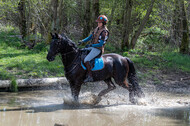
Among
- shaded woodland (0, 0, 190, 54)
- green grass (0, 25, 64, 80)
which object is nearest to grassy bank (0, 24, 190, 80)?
green grass (0, 25, 64, 80)

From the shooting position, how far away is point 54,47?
702 centimetres

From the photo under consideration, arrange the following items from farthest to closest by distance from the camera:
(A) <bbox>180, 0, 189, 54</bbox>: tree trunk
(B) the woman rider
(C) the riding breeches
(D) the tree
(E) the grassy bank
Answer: (A) <bbox>180, 0, 189, 54</bbox>: tree trunk < (D) the tree < (E) the grassy bank < (C) the riding breeches < (B) the woman rider

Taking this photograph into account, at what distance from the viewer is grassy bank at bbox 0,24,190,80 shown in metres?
10.9

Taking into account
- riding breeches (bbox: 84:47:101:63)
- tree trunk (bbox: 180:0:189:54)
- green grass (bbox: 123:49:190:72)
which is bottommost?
green grass (bbox: 123:49:190:72)

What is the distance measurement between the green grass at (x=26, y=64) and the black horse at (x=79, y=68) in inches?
141

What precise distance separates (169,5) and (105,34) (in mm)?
9777

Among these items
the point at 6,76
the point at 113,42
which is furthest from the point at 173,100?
the point at 113,42

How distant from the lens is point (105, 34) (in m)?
7.30

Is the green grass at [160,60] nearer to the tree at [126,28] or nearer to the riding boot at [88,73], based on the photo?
the tree at [126,28]

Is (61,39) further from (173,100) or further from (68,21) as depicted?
(68,21)

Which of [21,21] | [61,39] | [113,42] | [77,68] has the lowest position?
[113,42]

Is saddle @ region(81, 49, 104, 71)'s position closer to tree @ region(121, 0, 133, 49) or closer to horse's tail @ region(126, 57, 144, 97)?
horse's tail @ region(126, 57, 144, 97)

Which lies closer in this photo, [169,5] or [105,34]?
[105,34]

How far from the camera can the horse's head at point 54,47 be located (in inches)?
275
